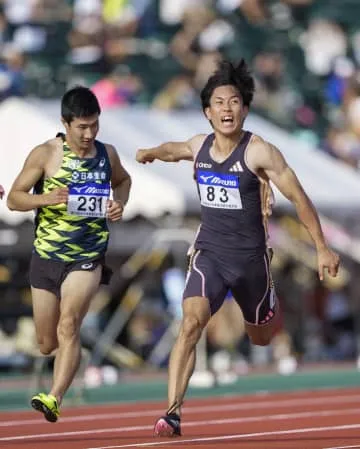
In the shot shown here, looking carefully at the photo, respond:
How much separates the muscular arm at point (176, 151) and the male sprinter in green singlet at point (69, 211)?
0.29m

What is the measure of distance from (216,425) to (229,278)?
1.97 metres

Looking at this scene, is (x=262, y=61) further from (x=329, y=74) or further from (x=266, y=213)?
(x=266, y=213)

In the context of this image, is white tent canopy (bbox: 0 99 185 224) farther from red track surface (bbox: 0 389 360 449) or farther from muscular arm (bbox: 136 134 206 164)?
muscular arm (bbox: 136 134 206 164)

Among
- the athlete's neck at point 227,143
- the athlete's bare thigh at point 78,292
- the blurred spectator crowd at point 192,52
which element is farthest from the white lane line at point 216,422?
the blurred spectator crowd at point 192,52

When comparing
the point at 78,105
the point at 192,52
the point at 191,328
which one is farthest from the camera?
the point at 192,52

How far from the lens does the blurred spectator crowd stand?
22703 mm

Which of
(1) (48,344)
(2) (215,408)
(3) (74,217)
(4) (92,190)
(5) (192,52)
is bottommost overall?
(2) (215,408)

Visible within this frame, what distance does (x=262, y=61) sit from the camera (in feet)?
82.0

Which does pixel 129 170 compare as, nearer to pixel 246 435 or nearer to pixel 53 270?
pixel 53 270

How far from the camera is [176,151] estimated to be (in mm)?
9625

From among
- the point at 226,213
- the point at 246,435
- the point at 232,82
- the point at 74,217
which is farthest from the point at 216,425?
the point at 232,82

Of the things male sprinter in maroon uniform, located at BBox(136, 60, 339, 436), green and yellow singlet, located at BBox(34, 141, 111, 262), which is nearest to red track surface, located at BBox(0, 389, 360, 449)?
male sprinter in maroon uniform, located at BBox(136, 60, 339, 436)

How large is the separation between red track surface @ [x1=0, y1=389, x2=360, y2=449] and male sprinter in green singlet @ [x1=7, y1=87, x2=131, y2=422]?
29.9 inches

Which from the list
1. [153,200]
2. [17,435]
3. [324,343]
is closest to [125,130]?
[153,200]
